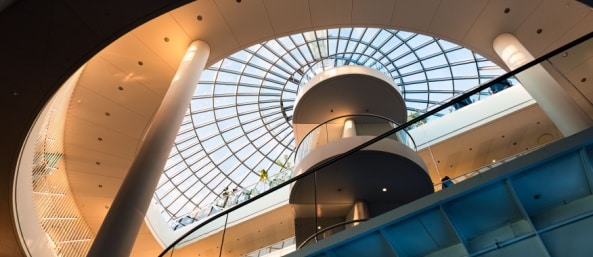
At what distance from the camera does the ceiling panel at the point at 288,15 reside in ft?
39.7

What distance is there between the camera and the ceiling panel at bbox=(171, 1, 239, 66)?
37.8 feet

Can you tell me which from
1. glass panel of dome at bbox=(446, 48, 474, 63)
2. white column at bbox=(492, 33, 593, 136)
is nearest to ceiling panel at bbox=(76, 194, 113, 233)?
white column at bbox=(492, 33, 593, 136)

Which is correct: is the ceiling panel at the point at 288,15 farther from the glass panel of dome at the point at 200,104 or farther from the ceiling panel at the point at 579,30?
the glass panel of dome at the point at 200,104

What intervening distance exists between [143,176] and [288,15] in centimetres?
721

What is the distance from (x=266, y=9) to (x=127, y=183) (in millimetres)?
7036

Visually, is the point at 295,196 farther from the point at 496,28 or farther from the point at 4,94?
the point at 496,28

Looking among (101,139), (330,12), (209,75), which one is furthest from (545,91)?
(209,75)

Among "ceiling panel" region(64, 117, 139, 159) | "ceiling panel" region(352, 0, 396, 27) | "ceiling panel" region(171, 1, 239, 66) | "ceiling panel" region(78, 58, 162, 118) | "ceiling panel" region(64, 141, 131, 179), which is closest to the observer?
"ceiling panel" region(171, 1, 239, 66)

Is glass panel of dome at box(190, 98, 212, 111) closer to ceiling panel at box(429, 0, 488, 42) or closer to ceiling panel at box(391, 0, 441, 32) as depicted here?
ceiling panel at box(391, 0, 441, 32)

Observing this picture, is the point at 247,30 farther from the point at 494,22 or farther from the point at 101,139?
the point at 494,22

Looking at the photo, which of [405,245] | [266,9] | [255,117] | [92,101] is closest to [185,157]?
[255,117]

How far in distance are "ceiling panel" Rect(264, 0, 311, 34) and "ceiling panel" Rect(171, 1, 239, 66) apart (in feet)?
4.84

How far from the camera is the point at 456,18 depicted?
12.7 m

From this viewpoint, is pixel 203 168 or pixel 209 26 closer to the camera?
pixel 209 26
